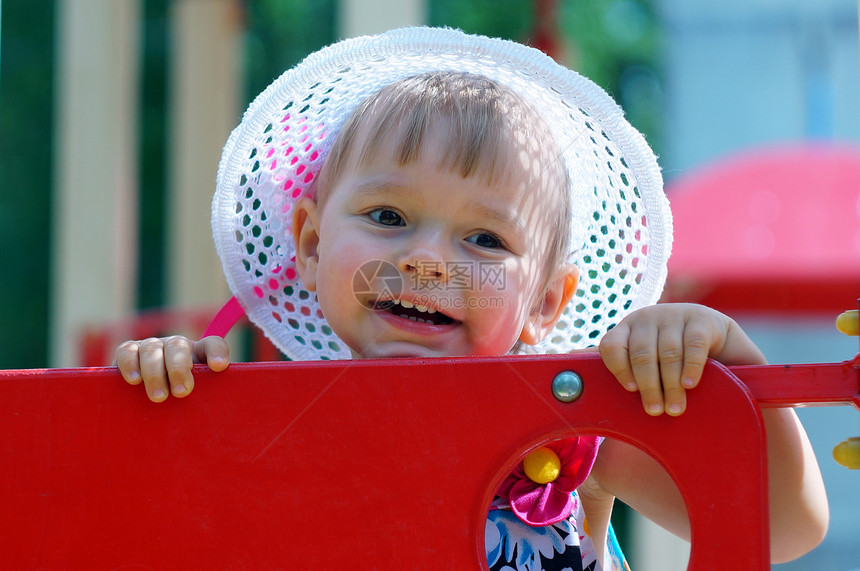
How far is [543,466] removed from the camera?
1.38 m

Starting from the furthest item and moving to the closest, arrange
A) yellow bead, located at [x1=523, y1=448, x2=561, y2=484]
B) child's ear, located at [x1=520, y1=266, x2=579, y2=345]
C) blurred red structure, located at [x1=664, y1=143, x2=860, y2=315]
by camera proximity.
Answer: blurred red structure, located at [x1=664, y1=143, x2=860, y2=315] → child's ear, located at [x1=520, y1=266, x2=579, y2=345] → yellow bead, located at [x1=523, y1=448, x2=561, y2=484]

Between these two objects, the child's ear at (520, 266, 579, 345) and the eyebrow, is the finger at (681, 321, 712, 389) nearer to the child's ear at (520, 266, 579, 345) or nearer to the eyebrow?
the eyebrow

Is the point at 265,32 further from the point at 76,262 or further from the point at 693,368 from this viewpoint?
the point at 693,368

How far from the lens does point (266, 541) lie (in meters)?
1.01

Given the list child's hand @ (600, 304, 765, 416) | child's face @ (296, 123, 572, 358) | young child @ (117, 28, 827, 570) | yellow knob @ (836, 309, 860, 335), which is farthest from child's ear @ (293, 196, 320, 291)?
yellow knob @ (836, 309, 860, 335)

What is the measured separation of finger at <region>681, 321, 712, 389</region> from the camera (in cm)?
99

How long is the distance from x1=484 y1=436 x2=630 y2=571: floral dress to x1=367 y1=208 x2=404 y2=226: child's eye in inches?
15.1

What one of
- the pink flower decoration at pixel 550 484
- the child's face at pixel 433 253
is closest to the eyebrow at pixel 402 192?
the child's face at pixel 433 253

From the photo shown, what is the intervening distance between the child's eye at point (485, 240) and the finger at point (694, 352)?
47cm

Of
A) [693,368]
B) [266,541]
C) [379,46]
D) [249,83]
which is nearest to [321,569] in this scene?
[266,541]

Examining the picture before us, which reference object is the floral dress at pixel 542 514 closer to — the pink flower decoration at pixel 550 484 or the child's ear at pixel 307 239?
the pink flower decoration at pixel 550 484

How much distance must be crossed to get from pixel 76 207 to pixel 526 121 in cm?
348

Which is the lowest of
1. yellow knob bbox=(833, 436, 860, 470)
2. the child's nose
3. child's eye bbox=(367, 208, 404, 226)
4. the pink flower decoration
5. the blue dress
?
the blue dress

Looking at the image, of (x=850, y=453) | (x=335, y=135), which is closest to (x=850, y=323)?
(x=850, y=453)
